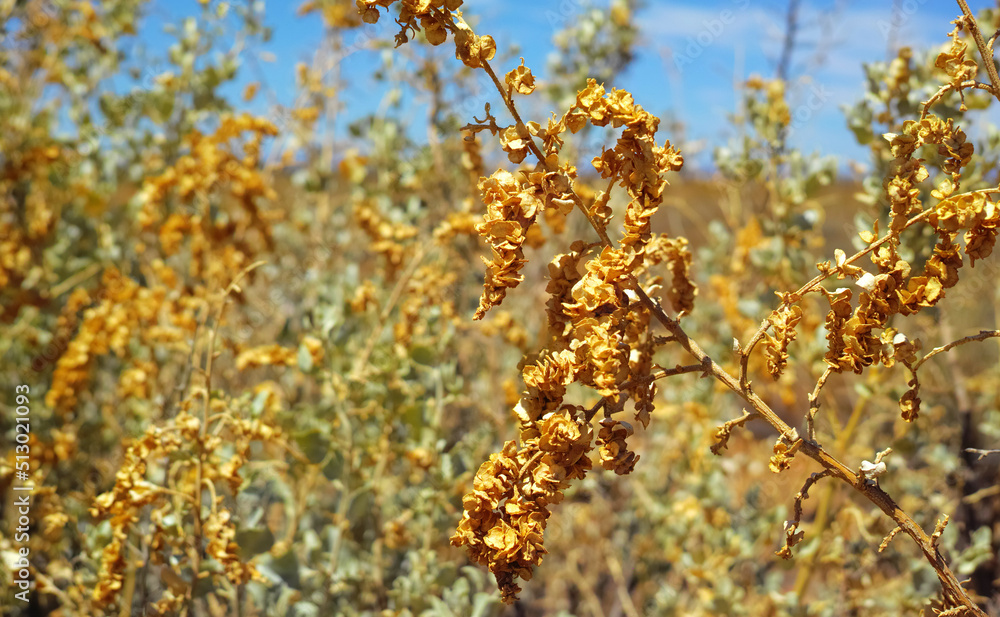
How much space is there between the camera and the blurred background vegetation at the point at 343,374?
156cm

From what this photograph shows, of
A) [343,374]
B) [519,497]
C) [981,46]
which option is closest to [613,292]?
[519,497]

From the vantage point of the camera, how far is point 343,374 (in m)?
1.82

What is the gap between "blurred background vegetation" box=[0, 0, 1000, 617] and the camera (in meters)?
1.56

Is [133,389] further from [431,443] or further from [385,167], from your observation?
[385,167]

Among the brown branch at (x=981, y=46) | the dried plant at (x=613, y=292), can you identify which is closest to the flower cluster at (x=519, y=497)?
the dried plant at (x=613, y=292)

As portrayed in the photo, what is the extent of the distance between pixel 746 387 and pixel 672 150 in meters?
0.31

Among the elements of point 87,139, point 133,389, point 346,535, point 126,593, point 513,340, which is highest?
point 87,139

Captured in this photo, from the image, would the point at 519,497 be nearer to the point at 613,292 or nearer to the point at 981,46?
the point at 613,292

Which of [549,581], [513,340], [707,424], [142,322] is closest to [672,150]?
[513,340]

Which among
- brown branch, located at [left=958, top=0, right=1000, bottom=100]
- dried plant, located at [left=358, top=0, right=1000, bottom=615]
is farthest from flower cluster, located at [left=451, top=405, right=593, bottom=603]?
brown branch, located at [left=958, top=0, right=1000, bottom=100]

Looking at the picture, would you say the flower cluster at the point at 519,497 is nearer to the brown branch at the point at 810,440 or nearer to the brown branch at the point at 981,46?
the brown branch at the point at 810,440

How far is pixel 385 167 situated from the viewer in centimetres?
259

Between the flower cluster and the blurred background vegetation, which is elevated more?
the blurred background vegetation

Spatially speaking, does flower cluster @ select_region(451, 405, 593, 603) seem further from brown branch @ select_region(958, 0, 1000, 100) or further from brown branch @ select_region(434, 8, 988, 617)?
brown branch @ select_region(958, 0, 1000, 100)
